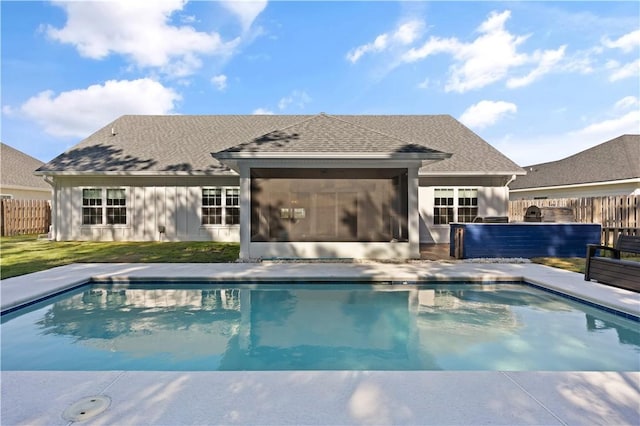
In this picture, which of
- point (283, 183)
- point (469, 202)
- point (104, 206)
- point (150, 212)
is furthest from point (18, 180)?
point (469, 202)

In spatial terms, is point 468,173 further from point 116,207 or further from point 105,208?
point 105,208

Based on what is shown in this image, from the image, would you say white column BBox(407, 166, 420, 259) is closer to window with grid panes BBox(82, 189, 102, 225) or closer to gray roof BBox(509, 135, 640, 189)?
gray roof BBox(509, 135, 640, 189)

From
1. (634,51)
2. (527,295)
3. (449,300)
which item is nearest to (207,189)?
(449,300)

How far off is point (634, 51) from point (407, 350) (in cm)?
1784

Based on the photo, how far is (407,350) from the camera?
4.80 m

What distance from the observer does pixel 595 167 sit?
64.7 feet

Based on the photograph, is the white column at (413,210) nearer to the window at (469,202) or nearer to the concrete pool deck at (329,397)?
the window at (469,202)

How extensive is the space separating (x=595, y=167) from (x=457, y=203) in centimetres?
1158

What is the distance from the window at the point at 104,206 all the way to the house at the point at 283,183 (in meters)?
0.05

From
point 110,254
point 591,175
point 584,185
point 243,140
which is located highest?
point 243,140

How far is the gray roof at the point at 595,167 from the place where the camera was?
17.8 meters

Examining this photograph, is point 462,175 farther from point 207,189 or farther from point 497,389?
point 497,389

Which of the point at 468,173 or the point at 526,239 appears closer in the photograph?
the point at 526,239

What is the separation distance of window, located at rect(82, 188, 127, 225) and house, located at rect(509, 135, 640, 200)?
2450 centimetres
